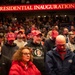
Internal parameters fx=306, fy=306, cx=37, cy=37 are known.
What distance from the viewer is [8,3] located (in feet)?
87.4

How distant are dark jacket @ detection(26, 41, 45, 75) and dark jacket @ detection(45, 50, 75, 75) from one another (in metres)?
0.59

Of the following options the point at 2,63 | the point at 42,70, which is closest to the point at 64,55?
the point at 42,70

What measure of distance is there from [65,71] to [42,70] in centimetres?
73

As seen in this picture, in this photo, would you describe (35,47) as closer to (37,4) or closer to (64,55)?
(64,55)

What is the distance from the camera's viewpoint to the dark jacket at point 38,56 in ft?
19.5

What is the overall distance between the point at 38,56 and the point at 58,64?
42.8 inches

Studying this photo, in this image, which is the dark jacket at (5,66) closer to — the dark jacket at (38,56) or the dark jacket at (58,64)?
the dark jacket at (38,56)

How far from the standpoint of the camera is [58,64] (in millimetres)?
5246

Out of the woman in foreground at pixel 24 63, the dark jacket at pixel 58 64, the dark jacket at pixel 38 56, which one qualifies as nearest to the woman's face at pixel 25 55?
the woman in foreground at pixel 24 63

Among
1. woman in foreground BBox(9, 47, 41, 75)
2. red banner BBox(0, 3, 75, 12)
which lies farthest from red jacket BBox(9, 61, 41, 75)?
red banner BBox(0, 3, 75, 12)

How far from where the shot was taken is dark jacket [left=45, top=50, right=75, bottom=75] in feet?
17.2

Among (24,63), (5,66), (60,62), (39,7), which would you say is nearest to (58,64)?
(60,62)

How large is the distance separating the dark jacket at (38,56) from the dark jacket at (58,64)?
1.93ft

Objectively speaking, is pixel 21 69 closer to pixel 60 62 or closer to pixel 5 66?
pixel 60 62
